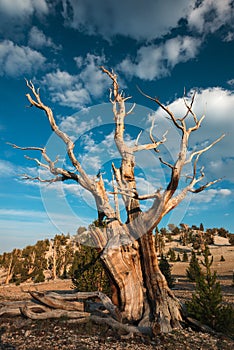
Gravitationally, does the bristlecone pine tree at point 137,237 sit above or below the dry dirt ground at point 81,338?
above

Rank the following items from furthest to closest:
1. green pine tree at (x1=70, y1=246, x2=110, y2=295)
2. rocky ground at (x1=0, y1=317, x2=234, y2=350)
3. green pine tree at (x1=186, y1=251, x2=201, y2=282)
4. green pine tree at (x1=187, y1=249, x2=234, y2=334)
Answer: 1. green pine tree at (x1=70, y1=246, x2=110, y2=295)
2. green pine tree at (x1=186, y1=251, x2=201, y2=282)
3. green pine tree at (x1=187, y1=249, x2=234, y2=334)
4. rocky ground at (x1=0, y1=317, x2=234, y2=350)

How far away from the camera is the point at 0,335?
6445mm

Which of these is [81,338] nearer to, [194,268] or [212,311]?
[212,311]

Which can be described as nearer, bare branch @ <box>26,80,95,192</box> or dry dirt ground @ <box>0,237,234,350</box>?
dry dirt ground @ <box>0,237,234,350</box>

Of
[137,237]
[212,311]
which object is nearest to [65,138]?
[137,237]

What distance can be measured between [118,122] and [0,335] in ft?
25.1

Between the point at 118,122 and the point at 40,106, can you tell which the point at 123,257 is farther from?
the point at 40,106

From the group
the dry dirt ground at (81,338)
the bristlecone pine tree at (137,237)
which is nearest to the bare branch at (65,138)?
the bristlecone pine tree at (137,237)

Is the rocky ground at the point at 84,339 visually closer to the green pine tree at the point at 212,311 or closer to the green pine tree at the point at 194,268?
the green pine tree at the point at 212,311

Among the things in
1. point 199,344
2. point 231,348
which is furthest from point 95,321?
point 231,348

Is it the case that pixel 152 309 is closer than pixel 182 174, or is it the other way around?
pixel 152 309

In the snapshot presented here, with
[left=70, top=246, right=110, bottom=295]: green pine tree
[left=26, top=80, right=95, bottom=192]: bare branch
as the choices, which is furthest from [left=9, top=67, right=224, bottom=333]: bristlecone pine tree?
[left=70, top=246, right=110, bottom=295]: green pine tree

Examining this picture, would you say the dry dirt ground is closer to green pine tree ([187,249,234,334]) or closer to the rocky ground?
the rocky ground

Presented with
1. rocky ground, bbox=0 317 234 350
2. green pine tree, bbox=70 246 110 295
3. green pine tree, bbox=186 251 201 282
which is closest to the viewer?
rocky ground, bbox=0 317 234 350
